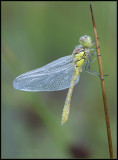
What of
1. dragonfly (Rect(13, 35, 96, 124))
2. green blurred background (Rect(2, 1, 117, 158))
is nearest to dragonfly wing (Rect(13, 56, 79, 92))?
dragonfly (Rect(13, 35, 96, 124))

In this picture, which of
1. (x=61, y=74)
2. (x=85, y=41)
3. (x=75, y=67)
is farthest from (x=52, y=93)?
(x=85, y=41)

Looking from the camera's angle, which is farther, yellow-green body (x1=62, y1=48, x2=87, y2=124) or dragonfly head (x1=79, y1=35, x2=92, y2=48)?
yellow-green body (x1=62, y1=48, x2=87, y2=124)

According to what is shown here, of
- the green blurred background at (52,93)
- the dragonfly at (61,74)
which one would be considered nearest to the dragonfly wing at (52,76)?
the dragonfly at (61,74)

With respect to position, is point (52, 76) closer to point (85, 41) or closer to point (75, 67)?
point (75, 67)

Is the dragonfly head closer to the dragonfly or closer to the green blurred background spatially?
the dragonfly

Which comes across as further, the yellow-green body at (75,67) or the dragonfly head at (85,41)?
the yellow-green body at (75,67)

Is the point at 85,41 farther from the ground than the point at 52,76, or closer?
farther from the ground

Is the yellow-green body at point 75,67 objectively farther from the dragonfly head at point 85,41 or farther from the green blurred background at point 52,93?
the green blurred background at point 52,93
